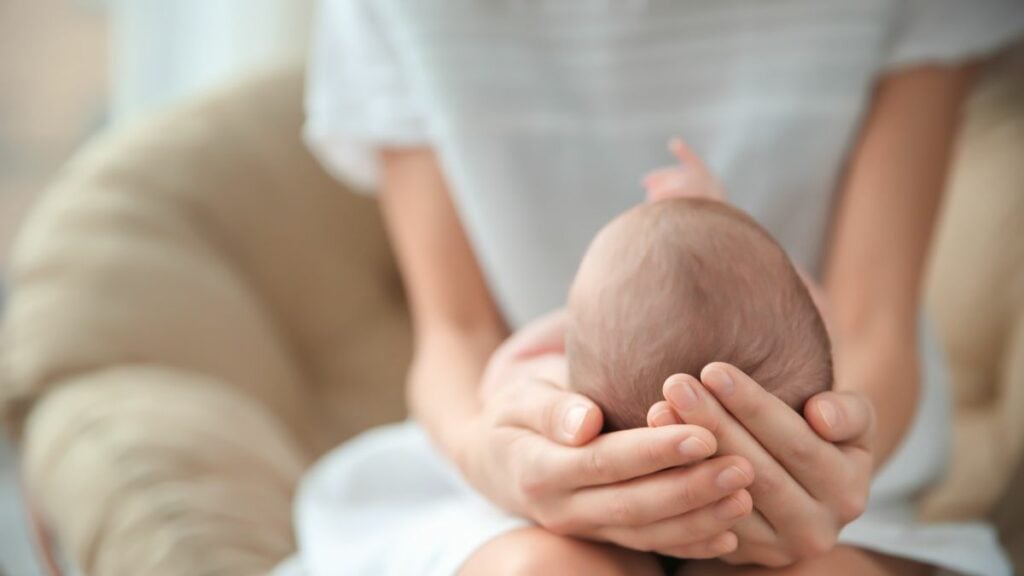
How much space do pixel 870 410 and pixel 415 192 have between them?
0.57 metres

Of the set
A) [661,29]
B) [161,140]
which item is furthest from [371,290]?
[661,29]

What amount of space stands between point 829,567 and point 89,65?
192cm

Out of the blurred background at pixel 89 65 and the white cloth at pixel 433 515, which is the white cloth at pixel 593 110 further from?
the blurred background at pixel 89 65

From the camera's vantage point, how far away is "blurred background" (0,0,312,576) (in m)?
2.04

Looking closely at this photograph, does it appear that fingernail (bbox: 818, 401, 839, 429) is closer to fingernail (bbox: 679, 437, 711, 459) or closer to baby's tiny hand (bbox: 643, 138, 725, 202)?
fingernail (bbox: 679, 437, 711, 459)

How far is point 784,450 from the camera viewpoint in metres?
0.69

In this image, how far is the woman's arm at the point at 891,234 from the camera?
1.01m

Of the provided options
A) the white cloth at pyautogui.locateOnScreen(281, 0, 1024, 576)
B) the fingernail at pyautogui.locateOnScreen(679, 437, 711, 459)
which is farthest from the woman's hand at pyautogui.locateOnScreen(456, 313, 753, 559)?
the white cloth at pyautogui.locateOnScreen(281, 0, 1024, 576)

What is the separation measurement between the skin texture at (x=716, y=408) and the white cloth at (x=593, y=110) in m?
0.04

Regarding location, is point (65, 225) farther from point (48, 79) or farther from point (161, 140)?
point (48, 79)

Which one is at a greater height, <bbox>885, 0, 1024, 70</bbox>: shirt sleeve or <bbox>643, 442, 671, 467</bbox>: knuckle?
<bbox>885, 0, 1024, 70</bbox>: shirt sleeve

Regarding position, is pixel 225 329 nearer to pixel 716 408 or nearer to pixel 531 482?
pixel 531 482

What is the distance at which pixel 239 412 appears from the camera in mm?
1287

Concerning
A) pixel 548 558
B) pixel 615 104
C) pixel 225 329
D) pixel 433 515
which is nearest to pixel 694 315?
pixel 548 558
